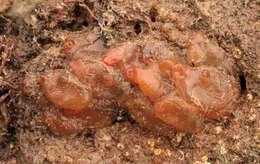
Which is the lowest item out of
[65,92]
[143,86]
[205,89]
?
[65,92]

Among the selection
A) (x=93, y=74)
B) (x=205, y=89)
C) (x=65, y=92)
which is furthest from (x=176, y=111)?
(x=65, y=92)

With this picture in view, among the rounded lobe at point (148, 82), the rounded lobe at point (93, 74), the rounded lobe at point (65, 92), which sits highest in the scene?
the rounded lobe at point (148, 82)

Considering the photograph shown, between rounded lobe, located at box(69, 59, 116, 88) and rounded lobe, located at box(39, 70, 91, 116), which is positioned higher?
rounded lobe, located at box(69, 59, 116, 88)

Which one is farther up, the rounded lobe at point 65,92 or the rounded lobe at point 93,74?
the rounded lobe at point 93,74

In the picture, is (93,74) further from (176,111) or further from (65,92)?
(176,111)

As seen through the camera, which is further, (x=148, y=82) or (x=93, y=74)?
(x=93, y=74)

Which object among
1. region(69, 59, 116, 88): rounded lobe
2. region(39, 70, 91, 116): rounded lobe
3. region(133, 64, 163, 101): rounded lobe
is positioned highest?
region(133, 64, 163, 101): rounded lobe

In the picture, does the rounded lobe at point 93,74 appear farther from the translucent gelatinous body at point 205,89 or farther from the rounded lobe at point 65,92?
the translucent gelatinous body at point 205,89

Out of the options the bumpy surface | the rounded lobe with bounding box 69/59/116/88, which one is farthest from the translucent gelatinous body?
the rounded lobe with bounding box 69/59/116/88

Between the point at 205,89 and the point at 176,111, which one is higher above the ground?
the point at 205,89

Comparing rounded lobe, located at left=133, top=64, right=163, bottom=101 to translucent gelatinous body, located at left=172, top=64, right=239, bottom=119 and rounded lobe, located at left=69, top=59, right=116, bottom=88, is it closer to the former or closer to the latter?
translucent gelatinous body, located at left=172, top=64, right=239, bottom=119

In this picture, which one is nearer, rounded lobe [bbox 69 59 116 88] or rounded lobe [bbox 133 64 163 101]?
rounded lobe [bbox 133 64 163 101]

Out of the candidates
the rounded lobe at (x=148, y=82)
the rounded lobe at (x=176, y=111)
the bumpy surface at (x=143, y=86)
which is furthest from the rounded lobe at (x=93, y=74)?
the rounded lobe at (x=176, y=111)
